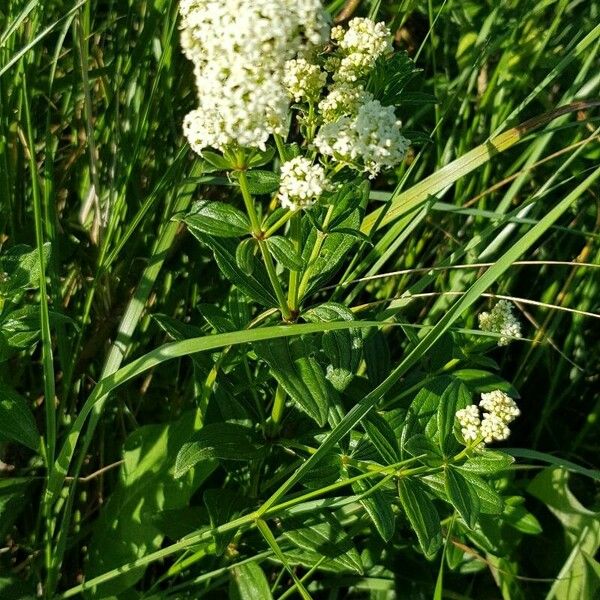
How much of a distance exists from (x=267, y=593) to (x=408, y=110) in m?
1.66

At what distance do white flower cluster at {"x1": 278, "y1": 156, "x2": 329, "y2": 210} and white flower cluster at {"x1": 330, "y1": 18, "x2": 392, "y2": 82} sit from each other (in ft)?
0.71

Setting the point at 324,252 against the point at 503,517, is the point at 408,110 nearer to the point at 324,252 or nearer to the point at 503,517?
the point at 324,252

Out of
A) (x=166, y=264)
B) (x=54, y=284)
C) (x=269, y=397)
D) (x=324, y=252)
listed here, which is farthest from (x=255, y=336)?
(x=166, y=264)

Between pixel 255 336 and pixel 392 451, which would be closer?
pixel 255 336

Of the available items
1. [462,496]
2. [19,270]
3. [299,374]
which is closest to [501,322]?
[462,496]

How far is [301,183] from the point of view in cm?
165

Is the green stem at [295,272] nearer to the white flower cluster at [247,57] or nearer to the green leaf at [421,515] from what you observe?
the white flower cluster at [247,57]

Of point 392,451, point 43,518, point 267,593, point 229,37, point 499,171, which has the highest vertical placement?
point 229,37

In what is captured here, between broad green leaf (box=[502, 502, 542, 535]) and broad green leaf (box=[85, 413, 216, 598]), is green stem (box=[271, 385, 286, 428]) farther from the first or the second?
broad green leaf (box=[502, 502, 542, 535])

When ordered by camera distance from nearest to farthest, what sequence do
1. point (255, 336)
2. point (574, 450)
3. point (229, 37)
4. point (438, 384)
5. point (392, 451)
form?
point (229, 37), point (255, 336), point (392, 451), point (438, 384), point (574, 450)

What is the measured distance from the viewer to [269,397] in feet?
8.20

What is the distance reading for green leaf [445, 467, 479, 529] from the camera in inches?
72.2

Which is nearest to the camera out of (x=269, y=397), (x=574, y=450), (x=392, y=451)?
(x=392, y=451)

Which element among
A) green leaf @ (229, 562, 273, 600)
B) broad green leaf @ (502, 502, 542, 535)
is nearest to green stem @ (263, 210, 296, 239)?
green leaf @ (229, 562, 273, 600)
